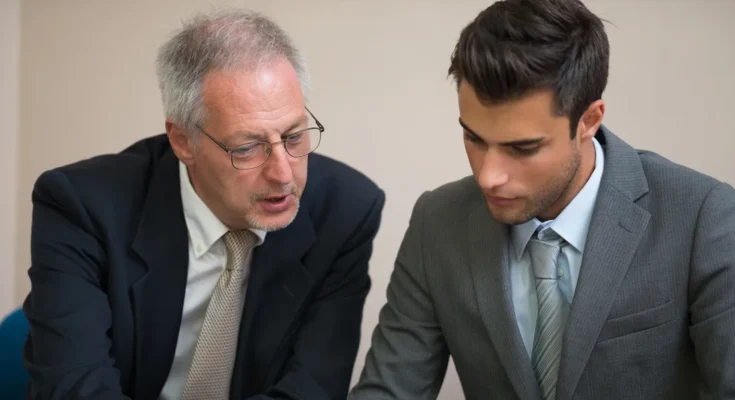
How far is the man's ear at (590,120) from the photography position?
1645mm

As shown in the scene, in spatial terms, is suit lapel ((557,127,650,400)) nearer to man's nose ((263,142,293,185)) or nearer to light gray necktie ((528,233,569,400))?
light gray necktie ((528,233,569,400))

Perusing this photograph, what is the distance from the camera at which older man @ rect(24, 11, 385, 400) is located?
6.30ft

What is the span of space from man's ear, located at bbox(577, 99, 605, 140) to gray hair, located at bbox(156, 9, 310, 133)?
69cm

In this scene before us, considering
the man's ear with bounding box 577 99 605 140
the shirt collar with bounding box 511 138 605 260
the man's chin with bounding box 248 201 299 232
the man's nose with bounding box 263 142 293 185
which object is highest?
the man's ear with bounding box 577 99 605 140

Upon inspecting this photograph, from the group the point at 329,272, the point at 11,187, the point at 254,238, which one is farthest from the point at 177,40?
the point at 11,187

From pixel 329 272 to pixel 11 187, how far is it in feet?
5.42

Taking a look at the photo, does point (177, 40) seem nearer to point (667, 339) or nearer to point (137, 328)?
point (137, 328)

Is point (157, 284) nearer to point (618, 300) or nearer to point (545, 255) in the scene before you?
point (545, 255)

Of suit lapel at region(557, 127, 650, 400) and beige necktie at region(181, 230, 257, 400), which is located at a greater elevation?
suit lapel at region(557, 127, 650, 400)

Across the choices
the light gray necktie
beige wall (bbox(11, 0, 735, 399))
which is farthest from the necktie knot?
beige wall (bbox(11, 0, 735, 399))

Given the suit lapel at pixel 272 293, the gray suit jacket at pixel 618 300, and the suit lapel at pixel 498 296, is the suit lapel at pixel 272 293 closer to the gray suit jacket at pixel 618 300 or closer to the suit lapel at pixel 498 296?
the gray suit jacket at pixel 618 300

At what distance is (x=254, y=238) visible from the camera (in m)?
2.11

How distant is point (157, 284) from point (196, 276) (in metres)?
0.10

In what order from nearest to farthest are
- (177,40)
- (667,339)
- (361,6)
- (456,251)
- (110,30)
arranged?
(667,339), (456,251), (177,40), (361,6), (110,30)
